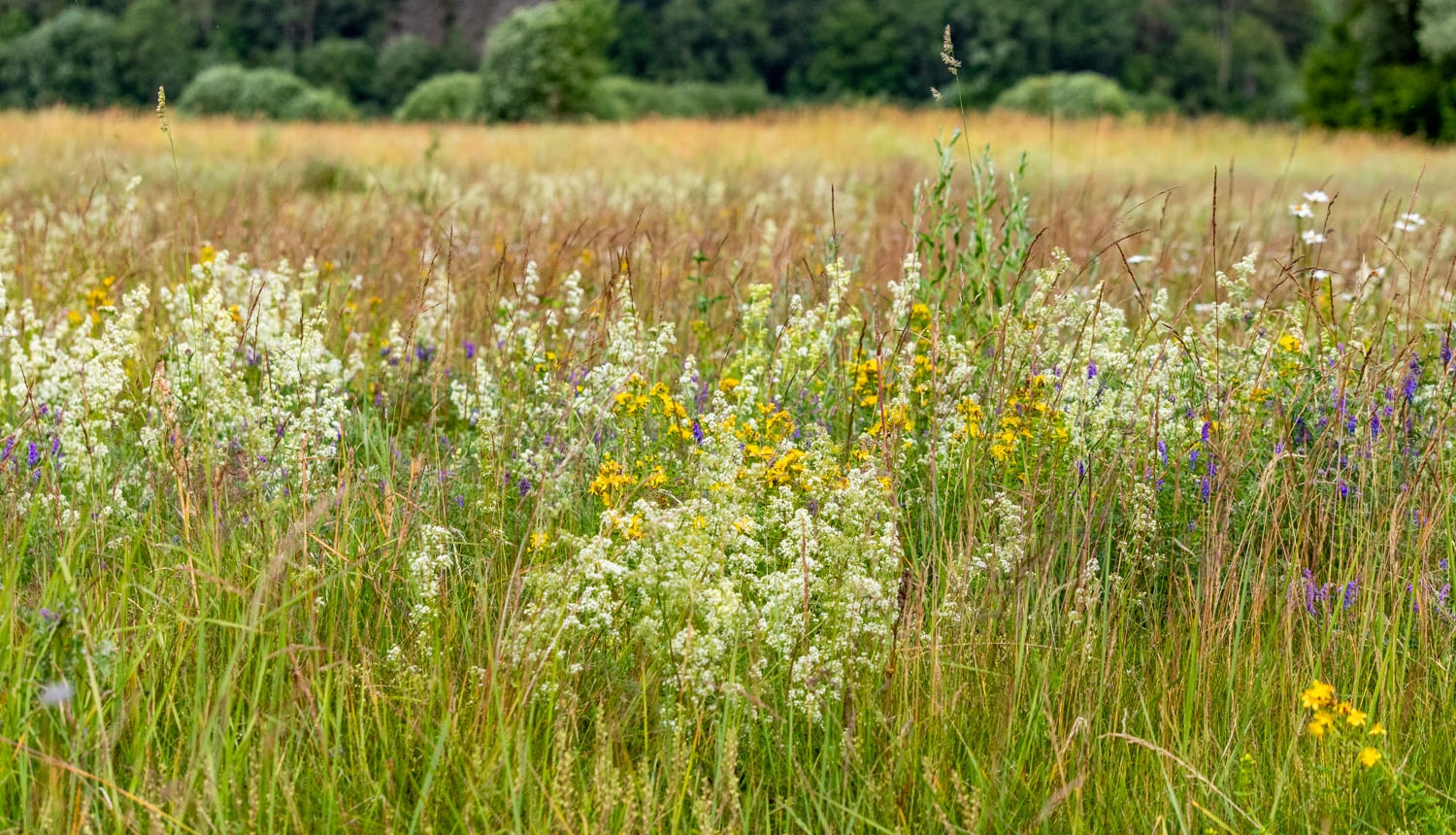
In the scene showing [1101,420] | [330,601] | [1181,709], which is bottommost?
[1181,709]

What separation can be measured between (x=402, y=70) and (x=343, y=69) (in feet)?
7.58

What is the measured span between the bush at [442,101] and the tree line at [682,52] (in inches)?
2.0

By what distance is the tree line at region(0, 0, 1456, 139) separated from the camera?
95.6ft

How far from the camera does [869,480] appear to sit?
2098 millimetres

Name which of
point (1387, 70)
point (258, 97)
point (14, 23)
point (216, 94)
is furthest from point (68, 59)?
point (1387, 70)

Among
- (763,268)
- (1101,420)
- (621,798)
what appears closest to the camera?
(621,798)

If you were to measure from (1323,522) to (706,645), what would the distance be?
1294mm

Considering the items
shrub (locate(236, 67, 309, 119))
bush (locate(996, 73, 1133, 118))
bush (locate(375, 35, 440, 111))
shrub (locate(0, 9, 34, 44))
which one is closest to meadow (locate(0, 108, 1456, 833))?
bush (locate(996, 73, 1133, 118))

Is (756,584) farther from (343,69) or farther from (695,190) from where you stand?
(343,69)

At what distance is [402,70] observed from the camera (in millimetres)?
41656

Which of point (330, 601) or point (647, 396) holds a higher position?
point (647, 396)

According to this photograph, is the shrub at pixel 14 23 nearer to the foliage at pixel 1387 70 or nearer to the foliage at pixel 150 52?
the foliage at pixel 150 52

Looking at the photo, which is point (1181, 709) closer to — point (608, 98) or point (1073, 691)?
point (1073, 691)

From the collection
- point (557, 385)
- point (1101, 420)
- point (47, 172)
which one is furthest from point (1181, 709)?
point (47, 172)
